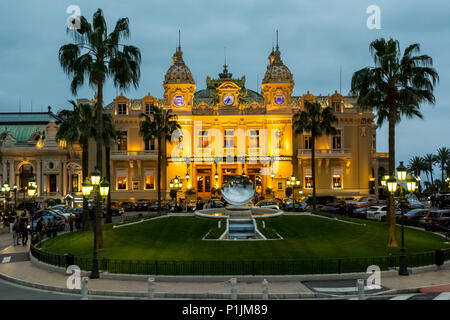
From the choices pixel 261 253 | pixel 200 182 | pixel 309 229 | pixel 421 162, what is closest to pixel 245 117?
pixel 200 182

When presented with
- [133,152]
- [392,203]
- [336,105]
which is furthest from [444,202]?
[133,152]

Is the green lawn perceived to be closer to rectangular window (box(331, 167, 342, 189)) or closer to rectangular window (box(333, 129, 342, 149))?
rectangular window (box(331, 167, 342, 189))

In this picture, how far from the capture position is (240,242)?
83.5ft

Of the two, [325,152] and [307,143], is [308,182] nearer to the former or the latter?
[325,152]

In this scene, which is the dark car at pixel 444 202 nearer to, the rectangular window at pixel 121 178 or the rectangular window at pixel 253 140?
the rectangular window at pixel 253 140

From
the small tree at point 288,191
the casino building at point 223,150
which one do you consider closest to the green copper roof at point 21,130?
the casino building at point 223,150

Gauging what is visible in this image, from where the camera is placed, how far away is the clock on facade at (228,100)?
64.3m

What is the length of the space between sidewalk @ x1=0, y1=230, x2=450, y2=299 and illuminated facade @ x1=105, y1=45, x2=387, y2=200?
140ft

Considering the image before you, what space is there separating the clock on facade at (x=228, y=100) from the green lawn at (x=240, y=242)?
32.8 m

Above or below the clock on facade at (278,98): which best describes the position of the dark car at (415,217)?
below

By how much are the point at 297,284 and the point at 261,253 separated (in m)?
4.97

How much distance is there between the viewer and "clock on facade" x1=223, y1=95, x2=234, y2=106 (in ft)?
211

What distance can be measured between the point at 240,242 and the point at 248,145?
129 feet

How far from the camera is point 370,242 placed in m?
26.4
